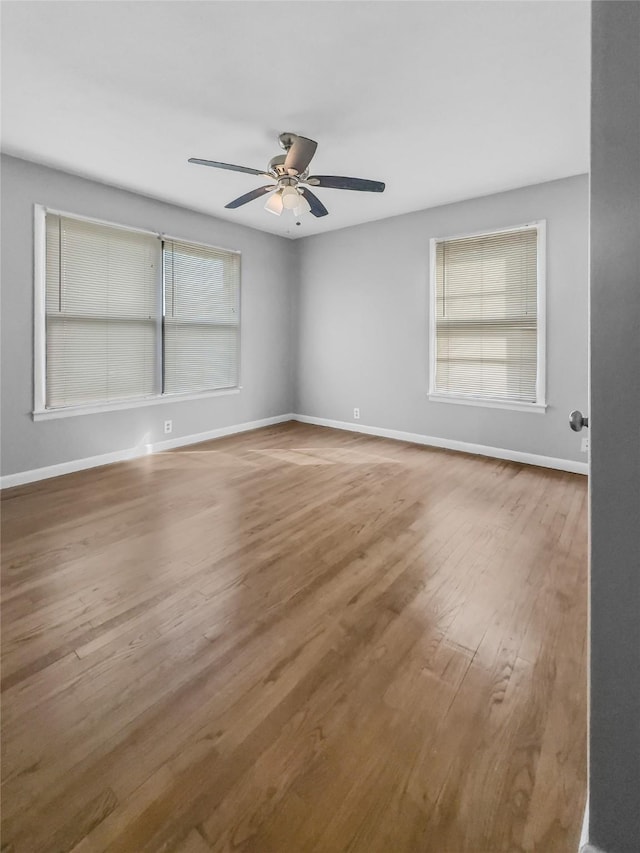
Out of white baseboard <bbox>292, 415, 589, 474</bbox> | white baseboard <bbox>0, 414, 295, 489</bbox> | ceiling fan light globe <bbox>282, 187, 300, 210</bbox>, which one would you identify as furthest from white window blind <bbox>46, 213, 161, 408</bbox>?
white baseboard <bbox>292, 415, 589, 474</bbox>

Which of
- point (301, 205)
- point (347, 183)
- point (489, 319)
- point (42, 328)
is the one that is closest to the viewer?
point (347, 183)

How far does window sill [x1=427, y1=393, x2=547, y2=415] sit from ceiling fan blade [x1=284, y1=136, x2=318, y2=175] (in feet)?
9.03

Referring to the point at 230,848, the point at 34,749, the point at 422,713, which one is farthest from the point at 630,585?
the point at 34,749

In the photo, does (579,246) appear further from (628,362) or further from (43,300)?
(43,300)

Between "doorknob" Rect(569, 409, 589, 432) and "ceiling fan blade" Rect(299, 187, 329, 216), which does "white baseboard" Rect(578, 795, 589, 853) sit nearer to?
"doorknob" Rect(569, 409, 589, 432)

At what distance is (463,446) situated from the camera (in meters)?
4.71

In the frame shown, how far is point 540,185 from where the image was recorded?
13.1 ft

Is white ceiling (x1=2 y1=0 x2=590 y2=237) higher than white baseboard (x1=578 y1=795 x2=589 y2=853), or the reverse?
white ceiling (x1=2 y1=0 x2=590 y2=237)

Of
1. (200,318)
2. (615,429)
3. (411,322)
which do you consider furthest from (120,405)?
(615,429)

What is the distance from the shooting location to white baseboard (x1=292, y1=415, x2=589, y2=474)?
405 centimetres

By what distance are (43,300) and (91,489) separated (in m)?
1.65

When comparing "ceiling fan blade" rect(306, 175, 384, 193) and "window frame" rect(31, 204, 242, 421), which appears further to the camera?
"window frame" rect(31, 204, 242, 421)

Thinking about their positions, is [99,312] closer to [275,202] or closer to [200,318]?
[200,318]

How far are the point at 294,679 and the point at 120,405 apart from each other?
3.54m
